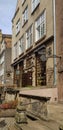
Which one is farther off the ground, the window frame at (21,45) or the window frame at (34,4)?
the window frame at (34,4)

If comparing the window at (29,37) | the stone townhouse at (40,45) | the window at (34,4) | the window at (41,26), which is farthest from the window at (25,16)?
the window at (41,26)

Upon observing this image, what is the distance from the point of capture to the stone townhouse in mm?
21516

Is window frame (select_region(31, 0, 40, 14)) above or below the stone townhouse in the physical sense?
above

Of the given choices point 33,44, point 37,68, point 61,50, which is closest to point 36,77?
point 37,68

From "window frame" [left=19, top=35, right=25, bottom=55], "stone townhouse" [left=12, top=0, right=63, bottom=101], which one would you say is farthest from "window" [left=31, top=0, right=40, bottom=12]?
"window frame" [left=19, top=35, right=25, bottom=55]

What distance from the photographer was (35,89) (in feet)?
72.6

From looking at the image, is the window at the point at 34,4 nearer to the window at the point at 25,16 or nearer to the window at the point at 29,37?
the window at the point at 29,37

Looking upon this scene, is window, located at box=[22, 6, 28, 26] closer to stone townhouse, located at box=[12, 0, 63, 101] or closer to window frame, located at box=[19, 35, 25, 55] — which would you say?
stone townhouse, located at box=[12, 0, 63, 101]

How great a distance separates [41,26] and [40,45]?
1831 mm

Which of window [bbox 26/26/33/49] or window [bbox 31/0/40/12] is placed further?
window [bbox 26/26/33/49]

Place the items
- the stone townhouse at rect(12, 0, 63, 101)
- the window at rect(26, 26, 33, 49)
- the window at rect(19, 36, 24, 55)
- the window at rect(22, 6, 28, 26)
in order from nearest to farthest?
the stone townhouse at rect(12, 0, 63, 101), the window at rect(26, 26, 33, 49), the window at rect(22, 6, 28, 26), the window at rect(19, 36, 24, 55)

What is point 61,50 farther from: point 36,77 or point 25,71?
point 25,71

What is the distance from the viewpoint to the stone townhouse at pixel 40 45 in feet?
70.6

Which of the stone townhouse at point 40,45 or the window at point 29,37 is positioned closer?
the stone townhouse at point 40,45
